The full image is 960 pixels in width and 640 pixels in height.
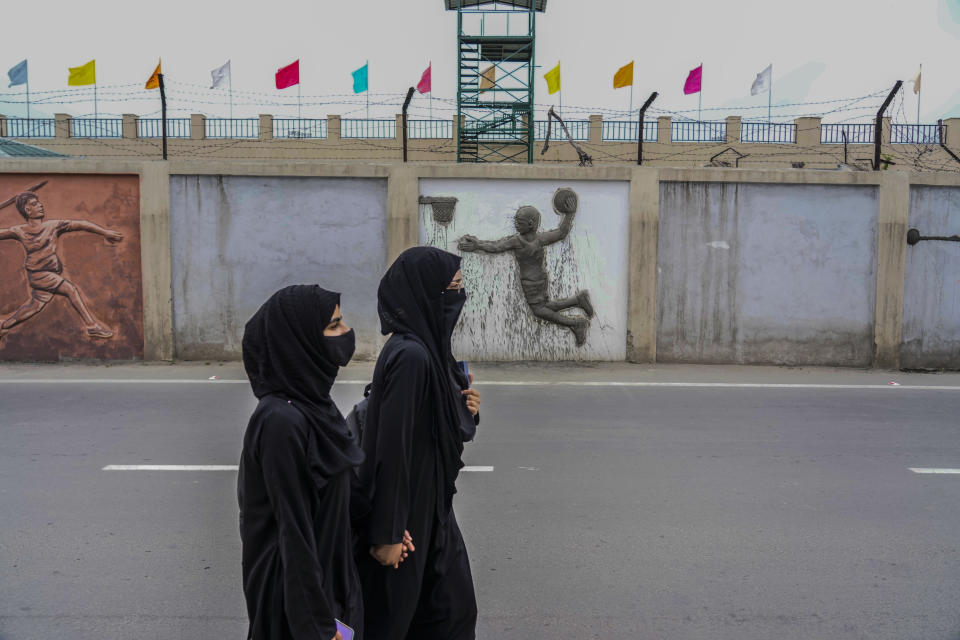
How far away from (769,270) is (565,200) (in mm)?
3145

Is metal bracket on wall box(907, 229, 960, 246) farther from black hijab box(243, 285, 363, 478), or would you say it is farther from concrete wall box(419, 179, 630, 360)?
black hijab box(243, 285, 363, 478)

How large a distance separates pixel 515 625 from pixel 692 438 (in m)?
4.09

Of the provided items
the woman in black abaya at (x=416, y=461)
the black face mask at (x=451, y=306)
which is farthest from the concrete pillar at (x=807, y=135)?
the woman in black abaya at (x=416, y=461)

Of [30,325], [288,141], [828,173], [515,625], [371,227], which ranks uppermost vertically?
[288,141]

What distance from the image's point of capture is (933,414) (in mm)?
8977

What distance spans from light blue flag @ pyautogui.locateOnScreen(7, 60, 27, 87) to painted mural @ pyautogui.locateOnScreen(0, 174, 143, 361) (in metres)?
13.1

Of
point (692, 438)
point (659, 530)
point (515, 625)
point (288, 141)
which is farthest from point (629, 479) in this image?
point (288, 141)

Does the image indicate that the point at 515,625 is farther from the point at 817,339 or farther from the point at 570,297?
the point at 817,339

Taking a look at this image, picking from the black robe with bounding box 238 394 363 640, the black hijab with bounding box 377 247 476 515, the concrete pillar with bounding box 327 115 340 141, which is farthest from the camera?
the concrete pillar with bounding box 327 115 340 141

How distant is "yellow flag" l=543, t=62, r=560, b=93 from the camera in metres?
18.4

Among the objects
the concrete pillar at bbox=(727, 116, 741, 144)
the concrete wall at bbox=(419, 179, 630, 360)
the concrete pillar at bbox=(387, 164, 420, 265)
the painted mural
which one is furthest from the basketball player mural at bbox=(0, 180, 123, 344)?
the concrete pillar at bbox=(727, 116, 741, 144)

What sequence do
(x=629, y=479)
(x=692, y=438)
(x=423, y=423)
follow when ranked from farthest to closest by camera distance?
(x=692, y=438) < (x=629, y=479) < (x=423, y=423)

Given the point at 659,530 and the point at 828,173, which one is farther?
the point at 828,173

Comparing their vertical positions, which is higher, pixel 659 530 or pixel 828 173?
pixel 828 173
